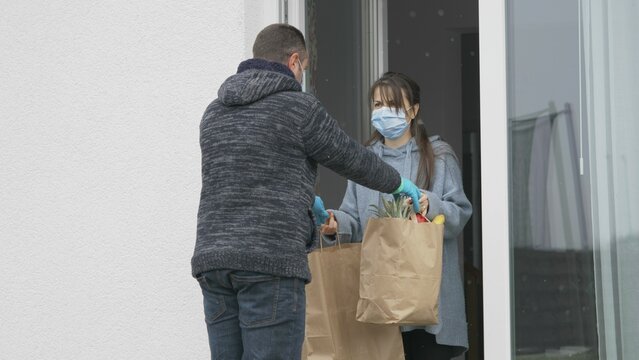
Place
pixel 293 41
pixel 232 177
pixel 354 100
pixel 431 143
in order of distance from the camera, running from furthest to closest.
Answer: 1. pixel 354 100
2. pixel 431 143
3. pixel 293 41
4. pixel 232 177

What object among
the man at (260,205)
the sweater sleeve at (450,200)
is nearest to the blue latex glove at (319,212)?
the sweater sleeve at (450,200)

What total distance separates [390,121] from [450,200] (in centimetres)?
35

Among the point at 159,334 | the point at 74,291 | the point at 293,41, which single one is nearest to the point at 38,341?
the point at 74,291

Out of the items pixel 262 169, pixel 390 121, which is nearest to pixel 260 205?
pixel 262 169

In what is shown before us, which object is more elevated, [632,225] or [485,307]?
[632,225]

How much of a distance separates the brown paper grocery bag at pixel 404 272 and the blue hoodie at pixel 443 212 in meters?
0.20

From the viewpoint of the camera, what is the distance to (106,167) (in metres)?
4.42

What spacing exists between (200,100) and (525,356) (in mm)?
1622

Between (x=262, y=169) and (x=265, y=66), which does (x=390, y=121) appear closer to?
(x=265, y=66)

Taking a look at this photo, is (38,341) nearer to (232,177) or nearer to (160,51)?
(160,51)

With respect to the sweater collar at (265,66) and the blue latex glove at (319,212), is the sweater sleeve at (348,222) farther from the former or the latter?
the sweater collar at (265,66)

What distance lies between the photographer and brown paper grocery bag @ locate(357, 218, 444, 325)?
3.35 metres

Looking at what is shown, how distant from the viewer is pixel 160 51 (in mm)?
4332

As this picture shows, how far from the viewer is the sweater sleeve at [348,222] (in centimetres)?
379
